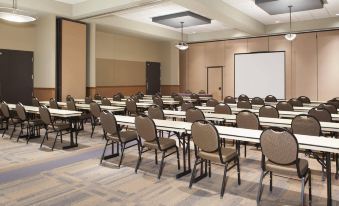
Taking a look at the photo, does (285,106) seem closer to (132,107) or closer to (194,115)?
(194,115)

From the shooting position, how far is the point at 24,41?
406 inches

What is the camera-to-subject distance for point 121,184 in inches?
159

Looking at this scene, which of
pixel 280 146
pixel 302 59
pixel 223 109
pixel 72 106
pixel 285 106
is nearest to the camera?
pixel 280 146

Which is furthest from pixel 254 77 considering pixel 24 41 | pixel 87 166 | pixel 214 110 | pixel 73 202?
pixel 73 202

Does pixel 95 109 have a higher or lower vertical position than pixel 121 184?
higher

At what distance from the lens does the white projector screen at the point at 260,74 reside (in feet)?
42.9

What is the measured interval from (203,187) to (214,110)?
9.50ft

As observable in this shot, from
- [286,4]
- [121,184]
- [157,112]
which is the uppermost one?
[286,4]

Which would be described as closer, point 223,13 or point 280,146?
point 280,146

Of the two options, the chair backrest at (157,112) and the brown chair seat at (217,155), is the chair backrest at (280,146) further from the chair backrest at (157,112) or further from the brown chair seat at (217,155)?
the chair backrest at (157,112)

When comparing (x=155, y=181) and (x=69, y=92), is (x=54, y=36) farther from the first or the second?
(x=155, y=181)

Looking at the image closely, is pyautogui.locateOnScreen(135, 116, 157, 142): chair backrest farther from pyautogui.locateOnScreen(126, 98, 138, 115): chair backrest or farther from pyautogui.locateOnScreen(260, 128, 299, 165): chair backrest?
pyautogui.locateOnScreen(126, 98, 138, 115): chair backrest

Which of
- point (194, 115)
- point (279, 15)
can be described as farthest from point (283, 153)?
point (279, 15)

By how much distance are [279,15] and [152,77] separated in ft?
22.6
